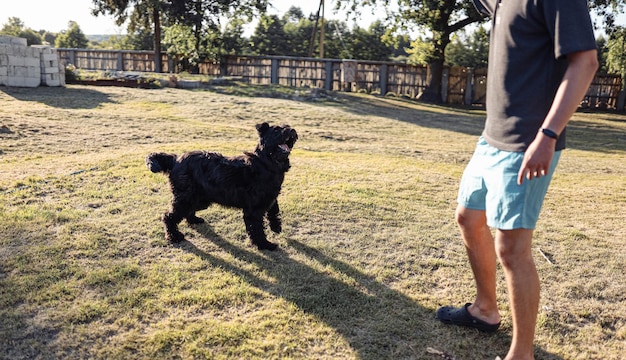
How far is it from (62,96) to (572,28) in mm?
16199

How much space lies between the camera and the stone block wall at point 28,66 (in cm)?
1633

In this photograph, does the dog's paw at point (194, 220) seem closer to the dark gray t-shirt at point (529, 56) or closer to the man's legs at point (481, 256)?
the man's legs at point (481, 256)

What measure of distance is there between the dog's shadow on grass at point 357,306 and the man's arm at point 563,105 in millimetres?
1392

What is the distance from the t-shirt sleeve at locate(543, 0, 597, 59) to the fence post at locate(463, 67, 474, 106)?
2738cm

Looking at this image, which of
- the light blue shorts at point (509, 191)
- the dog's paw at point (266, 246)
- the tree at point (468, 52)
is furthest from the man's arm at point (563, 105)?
the tree at point (468, 52)

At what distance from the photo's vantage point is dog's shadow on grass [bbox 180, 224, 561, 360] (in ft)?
10.1

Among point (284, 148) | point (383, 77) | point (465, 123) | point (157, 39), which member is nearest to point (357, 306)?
point (284, 148)

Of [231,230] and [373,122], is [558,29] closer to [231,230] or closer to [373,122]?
[231,230]

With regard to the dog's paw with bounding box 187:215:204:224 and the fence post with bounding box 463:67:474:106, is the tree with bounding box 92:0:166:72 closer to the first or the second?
the fence post with bounding box 463:67:474:106

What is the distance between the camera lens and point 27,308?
3.34m

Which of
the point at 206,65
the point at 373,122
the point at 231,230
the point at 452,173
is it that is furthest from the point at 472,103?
the point at 231,230

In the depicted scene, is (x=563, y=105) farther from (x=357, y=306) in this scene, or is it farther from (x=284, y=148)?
(x=284, y=148)

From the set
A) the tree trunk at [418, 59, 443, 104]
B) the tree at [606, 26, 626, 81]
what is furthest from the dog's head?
the tree at [606, 26, 626, 81]

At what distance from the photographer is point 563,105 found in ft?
7.20
